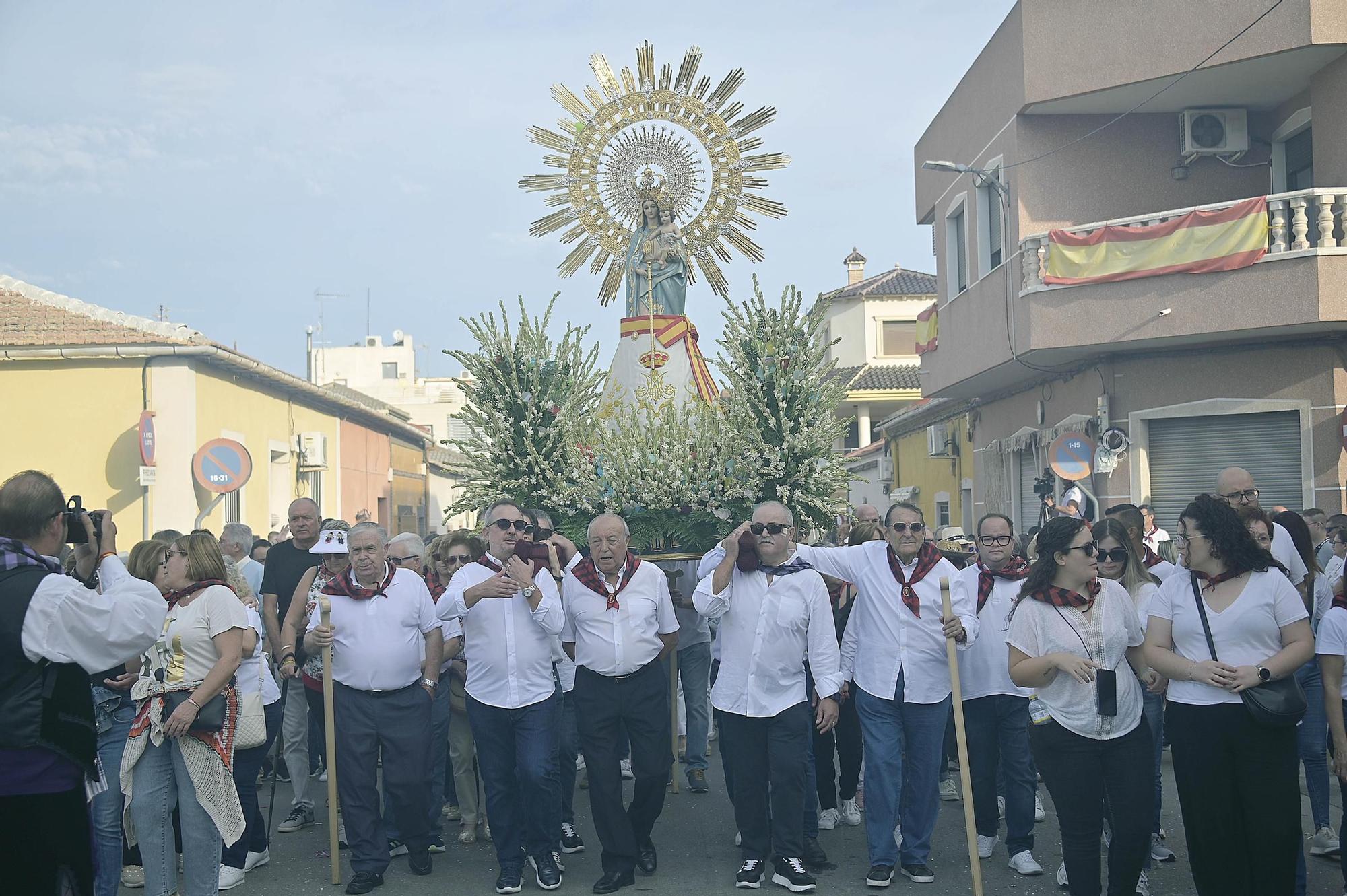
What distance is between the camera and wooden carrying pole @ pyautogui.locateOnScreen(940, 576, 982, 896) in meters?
6.27

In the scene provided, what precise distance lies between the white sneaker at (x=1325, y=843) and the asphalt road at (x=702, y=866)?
53 mm

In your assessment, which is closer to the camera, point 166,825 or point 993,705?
point 166,825

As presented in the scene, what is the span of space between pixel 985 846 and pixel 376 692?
3.50 m

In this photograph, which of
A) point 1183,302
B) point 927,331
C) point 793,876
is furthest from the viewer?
point 927,331

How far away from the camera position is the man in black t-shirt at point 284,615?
324 inches

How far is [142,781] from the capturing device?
578cm

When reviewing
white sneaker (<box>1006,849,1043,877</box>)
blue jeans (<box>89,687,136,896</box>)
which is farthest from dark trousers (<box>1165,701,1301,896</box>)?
blue jeans (<box>89,687,136,896</box>)

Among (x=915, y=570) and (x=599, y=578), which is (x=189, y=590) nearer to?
(x=599, y=578)

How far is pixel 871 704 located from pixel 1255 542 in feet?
7.48

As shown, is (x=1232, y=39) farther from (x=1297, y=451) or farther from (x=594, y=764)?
(x=594, y=764)

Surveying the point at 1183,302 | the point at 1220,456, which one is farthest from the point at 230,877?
the point at 1220,456

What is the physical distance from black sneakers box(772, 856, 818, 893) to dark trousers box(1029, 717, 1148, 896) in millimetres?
1475

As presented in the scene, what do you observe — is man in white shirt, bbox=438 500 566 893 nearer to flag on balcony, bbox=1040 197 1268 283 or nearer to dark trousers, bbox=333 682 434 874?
dark trousers, bbox=333 682 434 874

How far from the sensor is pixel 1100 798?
546cm
